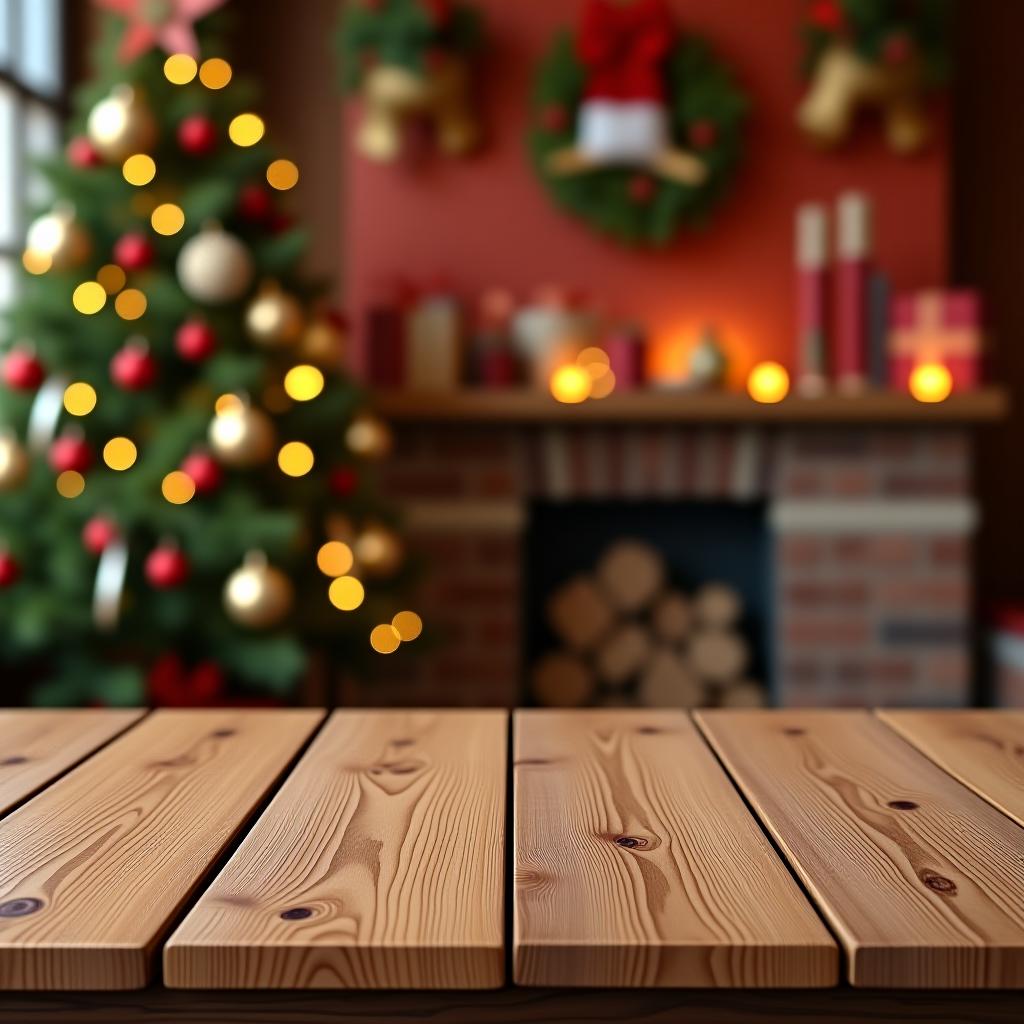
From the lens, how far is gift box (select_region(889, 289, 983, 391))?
9.70 feet

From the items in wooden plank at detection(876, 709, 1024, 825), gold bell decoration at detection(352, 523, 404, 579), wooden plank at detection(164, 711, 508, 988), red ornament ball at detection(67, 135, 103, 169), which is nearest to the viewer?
wooden plank at detection(164, 711, 508, 988)

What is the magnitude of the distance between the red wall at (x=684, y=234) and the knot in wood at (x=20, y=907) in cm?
269

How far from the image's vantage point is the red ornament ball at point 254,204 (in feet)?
8.23

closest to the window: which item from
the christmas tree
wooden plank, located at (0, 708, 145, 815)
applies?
the christmas tree

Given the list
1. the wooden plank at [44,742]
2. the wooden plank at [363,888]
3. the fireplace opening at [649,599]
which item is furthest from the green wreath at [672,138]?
the wooden plank at [363,888]

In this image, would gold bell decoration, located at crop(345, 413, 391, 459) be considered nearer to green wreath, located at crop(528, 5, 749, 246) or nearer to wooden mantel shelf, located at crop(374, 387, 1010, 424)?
wooden mantel shelf, located at crop(374, 387, 1010, 424)

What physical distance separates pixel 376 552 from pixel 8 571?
70cm

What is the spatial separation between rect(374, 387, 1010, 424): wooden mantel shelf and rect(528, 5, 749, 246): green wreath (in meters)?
0.49

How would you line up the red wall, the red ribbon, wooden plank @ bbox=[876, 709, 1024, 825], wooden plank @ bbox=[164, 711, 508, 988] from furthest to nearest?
1. the red wall
2. the red ribbon
3. wooden plank @ bbox=[876, 709, 1024, 825]
4. wooden plank @ bbox=[164, 711, 508, 988]

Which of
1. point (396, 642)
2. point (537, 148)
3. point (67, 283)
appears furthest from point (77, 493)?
point (537, 148)

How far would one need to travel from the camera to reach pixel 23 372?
228cm

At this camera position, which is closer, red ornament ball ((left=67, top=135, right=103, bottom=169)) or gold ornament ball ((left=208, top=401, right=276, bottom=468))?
gold ornament ball ((left=208, top=401, right=276, bottom=468))

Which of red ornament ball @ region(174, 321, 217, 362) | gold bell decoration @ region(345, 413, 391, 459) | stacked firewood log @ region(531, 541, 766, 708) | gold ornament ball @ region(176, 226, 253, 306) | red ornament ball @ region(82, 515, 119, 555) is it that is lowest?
stacked firewood log @ region(531, 541, 766, 708)

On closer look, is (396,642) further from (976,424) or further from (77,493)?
(976,424)
